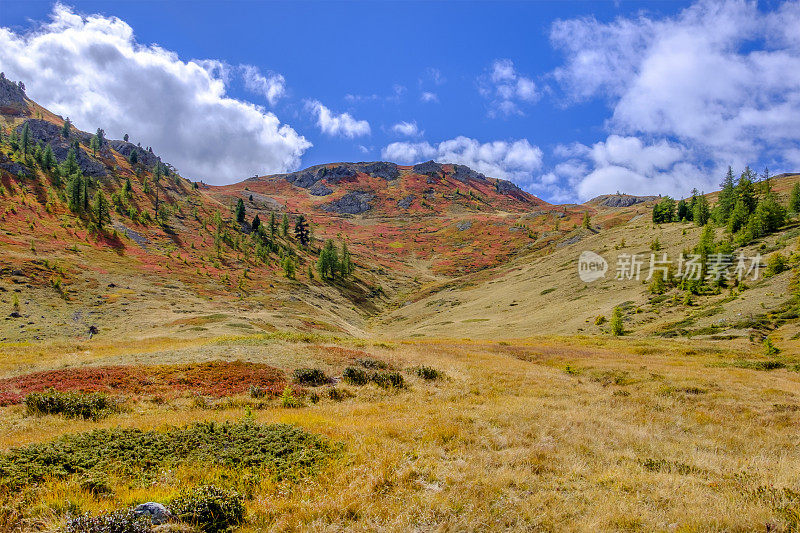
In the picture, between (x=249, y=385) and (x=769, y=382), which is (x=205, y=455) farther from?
→ (x=769, y=382)

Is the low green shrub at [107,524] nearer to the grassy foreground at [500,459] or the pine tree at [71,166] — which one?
the grassy foreground at [500,459]

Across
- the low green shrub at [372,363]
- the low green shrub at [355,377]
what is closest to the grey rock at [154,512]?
the low green shrub at [355,377]

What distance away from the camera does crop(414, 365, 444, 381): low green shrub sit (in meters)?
22.6

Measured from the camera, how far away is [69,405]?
13.6m

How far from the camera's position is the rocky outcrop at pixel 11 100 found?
17900cm

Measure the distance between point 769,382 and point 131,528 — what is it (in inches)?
1243

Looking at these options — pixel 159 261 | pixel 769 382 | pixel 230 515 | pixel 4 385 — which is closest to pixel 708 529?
pixel 230 515

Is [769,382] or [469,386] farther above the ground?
[769,382]

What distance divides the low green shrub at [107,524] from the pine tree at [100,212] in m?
117

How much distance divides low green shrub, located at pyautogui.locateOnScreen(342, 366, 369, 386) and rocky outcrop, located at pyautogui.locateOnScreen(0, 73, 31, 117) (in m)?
254

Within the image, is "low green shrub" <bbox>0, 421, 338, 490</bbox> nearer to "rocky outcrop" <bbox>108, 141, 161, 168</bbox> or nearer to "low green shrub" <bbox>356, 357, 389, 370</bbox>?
"low green shrub" <bbox>356, 357, 389, 370</bbox>

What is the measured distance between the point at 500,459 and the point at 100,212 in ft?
400

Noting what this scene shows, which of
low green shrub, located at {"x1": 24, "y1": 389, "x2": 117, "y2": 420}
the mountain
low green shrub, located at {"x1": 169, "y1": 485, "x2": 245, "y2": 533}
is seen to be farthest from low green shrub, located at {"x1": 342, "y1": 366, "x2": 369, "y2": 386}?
the mountain

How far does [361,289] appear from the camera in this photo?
117125 mm
